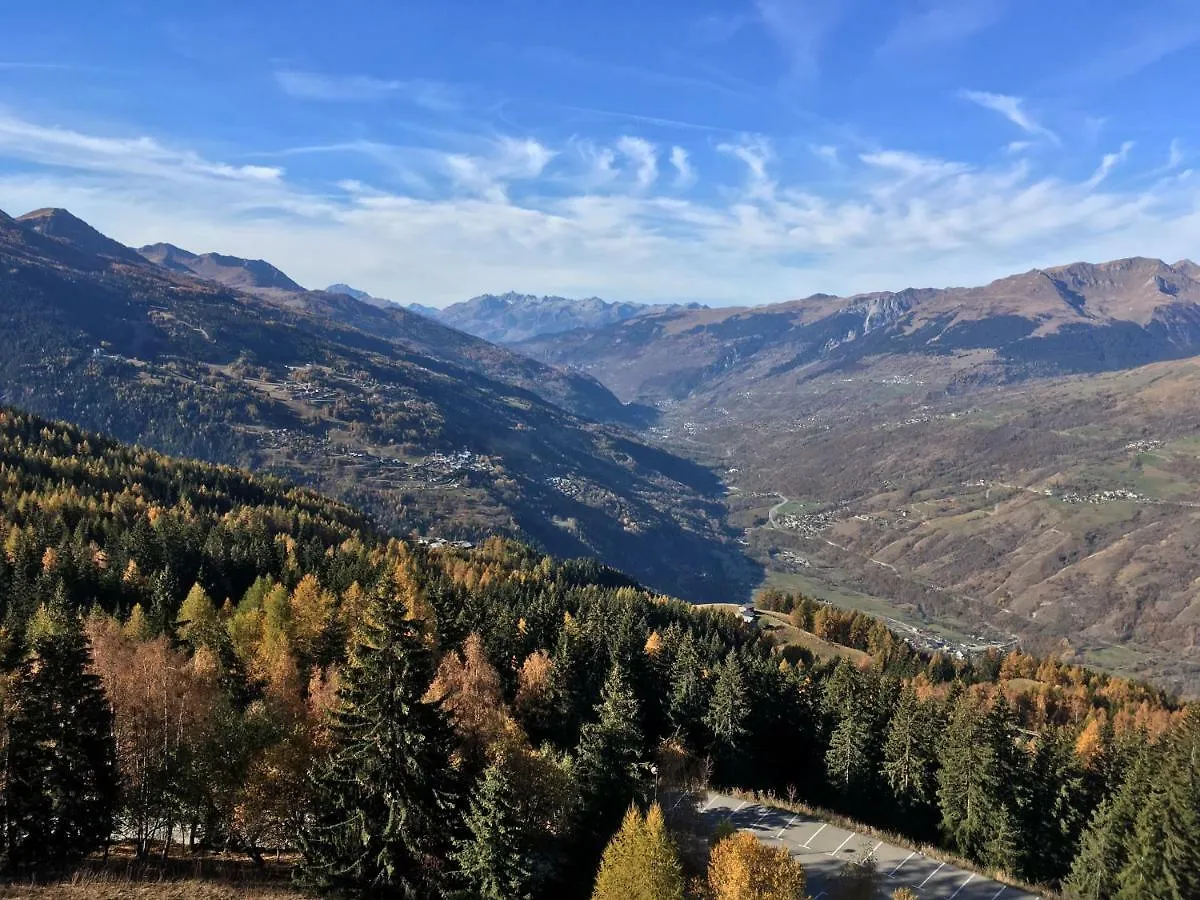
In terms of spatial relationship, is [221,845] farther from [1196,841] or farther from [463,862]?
[1196,841]

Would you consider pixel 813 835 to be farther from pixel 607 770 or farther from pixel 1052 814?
A: pixel 1052 814

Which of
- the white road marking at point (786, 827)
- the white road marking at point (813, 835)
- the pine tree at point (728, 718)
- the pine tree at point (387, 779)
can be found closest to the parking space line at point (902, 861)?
the white road marking at point (813, 835)

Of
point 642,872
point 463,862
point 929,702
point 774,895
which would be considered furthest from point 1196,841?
point 463,862

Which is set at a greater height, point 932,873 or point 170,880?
point 170,880

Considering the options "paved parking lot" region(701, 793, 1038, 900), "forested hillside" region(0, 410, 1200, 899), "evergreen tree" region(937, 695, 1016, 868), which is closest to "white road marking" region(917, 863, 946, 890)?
"paved parking lot" region(701, 793, 1038, 900)

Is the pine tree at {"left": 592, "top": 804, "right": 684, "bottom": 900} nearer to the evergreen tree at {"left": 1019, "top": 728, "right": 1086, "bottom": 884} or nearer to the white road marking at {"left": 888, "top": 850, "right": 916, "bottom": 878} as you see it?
the white road marking at {"left": 888, "top": 850, "right": 916, "bottom": 878}

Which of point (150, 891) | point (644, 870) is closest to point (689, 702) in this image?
point (644, 870)
